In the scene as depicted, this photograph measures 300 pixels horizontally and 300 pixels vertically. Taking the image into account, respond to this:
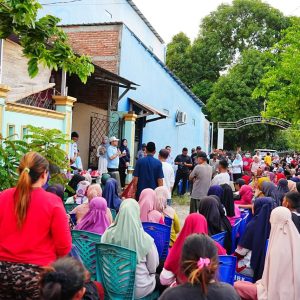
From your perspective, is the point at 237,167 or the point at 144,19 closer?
the point at 237,167

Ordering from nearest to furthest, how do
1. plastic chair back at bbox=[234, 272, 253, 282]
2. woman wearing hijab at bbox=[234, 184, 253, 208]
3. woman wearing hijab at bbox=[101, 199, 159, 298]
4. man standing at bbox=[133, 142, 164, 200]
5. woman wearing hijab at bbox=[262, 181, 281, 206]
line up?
woman wearing hijab at bbox=[101, 199, 159, 298] < plastic chair back at bbox=[234, 272, 253, 282] < woman wearing hijab at bbox=[262, 181, 281, 206] < man standing at bbox=[133, 142, 164, 200] < woman wearing hijab at bbox=[234, 184, 253, 208]

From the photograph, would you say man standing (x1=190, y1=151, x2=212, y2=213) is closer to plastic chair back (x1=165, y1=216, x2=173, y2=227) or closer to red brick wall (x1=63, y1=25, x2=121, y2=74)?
plastic chair back (x1=165, y1=216, x2=173, y2=227)

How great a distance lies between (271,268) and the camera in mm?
3812

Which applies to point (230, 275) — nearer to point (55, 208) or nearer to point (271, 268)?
point (271, 268)

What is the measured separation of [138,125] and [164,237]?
461 inches

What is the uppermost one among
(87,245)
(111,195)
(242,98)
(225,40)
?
(225,40)

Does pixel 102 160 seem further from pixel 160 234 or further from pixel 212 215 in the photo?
pixel 160 234

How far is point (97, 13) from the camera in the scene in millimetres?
19375

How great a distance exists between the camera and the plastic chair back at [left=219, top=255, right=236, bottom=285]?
3671mm

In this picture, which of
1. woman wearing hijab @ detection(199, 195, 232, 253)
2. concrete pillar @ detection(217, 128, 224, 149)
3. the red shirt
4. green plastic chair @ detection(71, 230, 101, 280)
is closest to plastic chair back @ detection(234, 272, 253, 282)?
woman wearing hijab @ detection(199, 195, 232, 253)

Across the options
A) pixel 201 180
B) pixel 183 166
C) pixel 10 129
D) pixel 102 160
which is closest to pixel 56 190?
pixel 10 129

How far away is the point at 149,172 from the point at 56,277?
5.51 meters

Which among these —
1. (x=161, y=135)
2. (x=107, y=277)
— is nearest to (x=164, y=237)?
(x=107, y=277)

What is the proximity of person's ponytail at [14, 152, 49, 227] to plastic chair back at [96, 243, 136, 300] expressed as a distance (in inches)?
44.0
